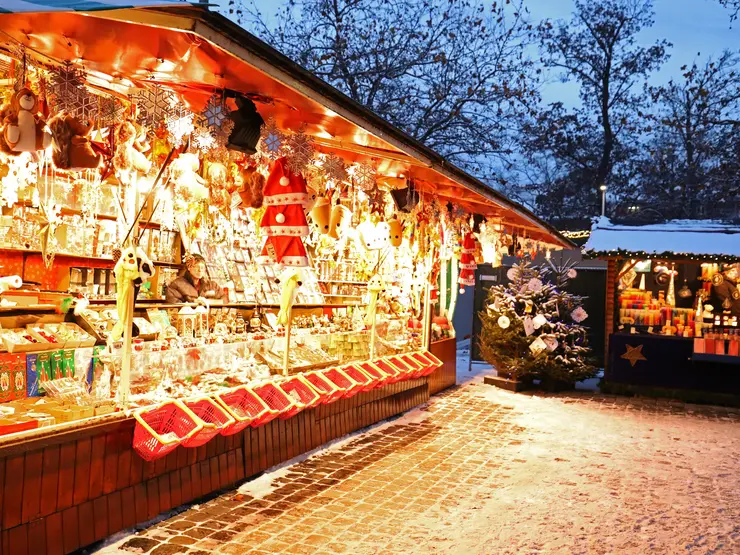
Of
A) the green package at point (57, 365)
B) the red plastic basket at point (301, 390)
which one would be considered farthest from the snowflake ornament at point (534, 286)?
the green package at point (57, 365)

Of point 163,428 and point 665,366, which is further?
point 665,366

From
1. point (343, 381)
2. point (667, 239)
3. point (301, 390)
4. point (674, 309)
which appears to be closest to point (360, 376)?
point (343, 381)

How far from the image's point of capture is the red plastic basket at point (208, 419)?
5.38 meters

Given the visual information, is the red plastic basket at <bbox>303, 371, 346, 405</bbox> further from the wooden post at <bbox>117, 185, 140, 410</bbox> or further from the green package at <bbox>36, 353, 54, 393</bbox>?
the green package at <bbox>36, 353, 54, 393</bbox>

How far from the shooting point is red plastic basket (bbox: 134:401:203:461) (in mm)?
5094

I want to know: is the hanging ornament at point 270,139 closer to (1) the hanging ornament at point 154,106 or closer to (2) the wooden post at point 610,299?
(1) the hanging ornament at point 154,106

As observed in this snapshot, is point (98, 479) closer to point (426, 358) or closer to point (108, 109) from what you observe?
point (108, 109)

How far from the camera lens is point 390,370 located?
9.20m

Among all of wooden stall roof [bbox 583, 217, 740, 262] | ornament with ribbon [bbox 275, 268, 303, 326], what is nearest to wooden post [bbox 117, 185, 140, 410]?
ornament with ribbon [bbox 275, 268, 303, 326]

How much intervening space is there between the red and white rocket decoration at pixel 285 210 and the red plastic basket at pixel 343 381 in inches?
71.7

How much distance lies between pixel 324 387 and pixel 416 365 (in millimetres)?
3014

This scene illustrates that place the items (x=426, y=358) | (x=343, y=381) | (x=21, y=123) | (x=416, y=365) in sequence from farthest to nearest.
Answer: (x=426, y=358) → (x=416, y=365) → (x=343, y=381) → (x=21, y=123)

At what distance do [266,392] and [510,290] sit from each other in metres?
7.97

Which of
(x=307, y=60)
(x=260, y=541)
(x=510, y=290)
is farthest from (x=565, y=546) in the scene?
(x=307, y=60)
